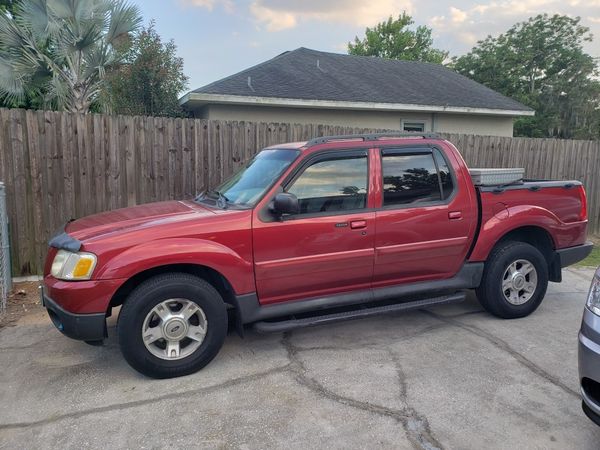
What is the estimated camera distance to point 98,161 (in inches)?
253

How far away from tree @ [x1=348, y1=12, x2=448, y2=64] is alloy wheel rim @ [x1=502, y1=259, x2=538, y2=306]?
119ft

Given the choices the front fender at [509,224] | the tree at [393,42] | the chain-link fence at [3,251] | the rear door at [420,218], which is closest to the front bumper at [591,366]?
the rear door at [420,218]

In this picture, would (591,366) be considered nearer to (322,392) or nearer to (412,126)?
(322,392)

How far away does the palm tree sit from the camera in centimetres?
952

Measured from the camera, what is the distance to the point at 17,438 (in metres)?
2.95

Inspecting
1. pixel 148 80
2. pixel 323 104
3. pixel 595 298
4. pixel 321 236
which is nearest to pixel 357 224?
pixel 321 236

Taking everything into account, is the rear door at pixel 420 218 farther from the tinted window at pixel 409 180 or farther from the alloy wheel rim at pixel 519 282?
the alloy wheel rim at pixel 519 282

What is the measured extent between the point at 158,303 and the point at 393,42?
39334mm

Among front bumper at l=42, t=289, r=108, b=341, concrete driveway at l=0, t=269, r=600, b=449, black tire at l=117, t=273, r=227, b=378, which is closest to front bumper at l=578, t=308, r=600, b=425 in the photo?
concrete driveway at l=0, t=269, r=600, b=449

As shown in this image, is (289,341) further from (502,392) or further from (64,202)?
(64,202)

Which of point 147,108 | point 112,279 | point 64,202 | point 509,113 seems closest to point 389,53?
point 509,113

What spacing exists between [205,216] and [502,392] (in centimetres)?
273

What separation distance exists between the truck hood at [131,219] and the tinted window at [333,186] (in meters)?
0.85

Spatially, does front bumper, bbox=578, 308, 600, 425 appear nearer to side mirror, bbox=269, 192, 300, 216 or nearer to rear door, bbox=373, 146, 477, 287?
rear door, bbox=373, 146, 477, 287
